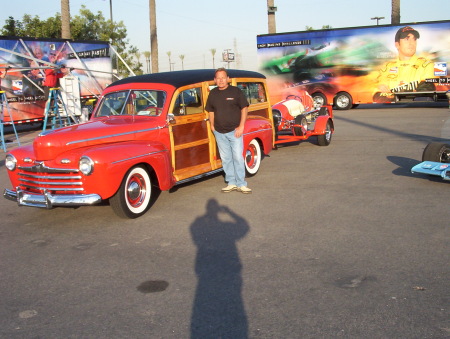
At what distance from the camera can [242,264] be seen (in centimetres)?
467

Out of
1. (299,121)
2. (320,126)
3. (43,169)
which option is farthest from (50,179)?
(320,126)

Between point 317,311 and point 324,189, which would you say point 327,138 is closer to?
point 324,189

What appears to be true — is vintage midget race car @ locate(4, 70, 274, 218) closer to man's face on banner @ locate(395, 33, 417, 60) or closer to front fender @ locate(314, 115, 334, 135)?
front fender @ locate(314, 115, 334, 135)

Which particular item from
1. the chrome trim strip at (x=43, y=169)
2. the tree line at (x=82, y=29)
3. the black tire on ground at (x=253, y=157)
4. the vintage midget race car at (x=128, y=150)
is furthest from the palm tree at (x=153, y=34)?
the chrome trim strip at (x=43, y=169)

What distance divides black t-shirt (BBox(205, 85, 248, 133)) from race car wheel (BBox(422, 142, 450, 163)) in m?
3.09

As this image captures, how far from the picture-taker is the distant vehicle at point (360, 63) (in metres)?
21.3

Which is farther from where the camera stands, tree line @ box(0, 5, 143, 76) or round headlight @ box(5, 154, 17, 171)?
tree line @ box(0, 5, 143, 76)

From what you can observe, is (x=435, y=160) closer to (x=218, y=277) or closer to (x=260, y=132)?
(x=260, y=132)

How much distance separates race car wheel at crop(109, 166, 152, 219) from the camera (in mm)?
6160

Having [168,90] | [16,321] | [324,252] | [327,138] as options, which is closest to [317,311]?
[324,252]

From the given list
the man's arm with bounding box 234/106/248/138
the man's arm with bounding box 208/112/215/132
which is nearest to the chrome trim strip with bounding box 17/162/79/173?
the man's arm with bounding box 208/112/215/132

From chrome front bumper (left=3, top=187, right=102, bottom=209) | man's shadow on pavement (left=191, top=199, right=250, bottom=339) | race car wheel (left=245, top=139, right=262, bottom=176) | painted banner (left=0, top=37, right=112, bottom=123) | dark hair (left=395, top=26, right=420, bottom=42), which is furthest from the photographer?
dark hair (left=395, top=26, right=420, bottom=42)

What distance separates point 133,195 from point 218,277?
7.94 ft

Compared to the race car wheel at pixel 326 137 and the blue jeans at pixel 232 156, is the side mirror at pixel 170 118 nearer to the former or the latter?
the blue jeans at pixel 232 156
